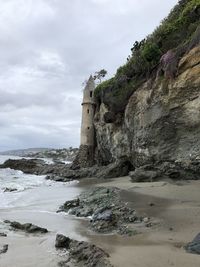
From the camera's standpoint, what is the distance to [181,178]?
21047 millimetres

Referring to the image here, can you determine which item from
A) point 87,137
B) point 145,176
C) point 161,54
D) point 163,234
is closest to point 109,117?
point 87,137

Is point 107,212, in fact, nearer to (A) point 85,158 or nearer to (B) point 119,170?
(B) point 119,170

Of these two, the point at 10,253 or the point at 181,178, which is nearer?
the point at 10,253

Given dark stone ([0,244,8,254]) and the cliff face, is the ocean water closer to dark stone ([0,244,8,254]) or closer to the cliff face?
dark stone ([0,244,8,254])

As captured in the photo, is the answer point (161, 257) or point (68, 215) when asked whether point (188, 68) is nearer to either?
point (68, 215)

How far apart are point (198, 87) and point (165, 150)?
14.6 ft

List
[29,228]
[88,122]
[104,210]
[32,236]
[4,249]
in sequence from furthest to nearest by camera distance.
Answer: [88,122], [104,210], [29,228], [32,236], [4,249]

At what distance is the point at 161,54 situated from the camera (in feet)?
86.9

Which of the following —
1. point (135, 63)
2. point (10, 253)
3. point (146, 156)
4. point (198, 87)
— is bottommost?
point (10, 253)

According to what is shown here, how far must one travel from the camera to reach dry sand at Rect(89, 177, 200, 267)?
7277 mm

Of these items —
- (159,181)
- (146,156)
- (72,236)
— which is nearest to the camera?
(72,236)

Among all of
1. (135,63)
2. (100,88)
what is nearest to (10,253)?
(135,63)

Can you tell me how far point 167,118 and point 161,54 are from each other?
552 centimetres

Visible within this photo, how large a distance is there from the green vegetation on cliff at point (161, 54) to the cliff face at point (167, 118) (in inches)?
28.5
